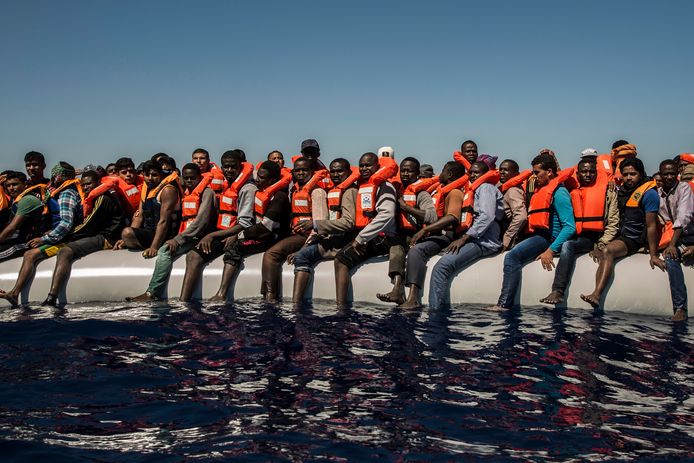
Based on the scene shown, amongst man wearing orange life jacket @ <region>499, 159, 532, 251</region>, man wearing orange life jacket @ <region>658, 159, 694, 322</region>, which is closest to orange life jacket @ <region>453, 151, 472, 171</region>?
man wearing orange life jacket @ <region>499, 159, 532, 251</region>

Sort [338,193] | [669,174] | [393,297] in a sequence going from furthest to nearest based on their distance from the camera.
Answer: [338,193], [393,297], [669,174]

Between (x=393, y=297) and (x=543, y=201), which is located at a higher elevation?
(x=543, y=201)

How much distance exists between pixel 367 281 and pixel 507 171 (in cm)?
278

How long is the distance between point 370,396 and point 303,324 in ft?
9.58

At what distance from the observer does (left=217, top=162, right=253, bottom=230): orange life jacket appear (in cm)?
1043

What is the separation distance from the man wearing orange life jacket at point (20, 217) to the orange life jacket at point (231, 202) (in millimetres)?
3188

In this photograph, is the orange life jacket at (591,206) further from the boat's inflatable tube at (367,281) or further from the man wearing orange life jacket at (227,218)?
the man wearing orange life jacket at (227,218)

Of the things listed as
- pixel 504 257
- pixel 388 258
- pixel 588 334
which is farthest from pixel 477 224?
pixel 588 334

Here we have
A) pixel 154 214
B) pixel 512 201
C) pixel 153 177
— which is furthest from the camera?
pixel 154 214

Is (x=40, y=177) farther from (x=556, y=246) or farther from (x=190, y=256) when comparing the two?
(x=556, y=246)

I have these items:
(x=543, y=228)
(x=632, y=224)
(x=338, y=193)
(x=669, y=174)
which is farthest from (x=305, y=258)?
(x=669, y=174)

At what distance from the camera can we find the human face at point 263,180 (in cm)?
1030

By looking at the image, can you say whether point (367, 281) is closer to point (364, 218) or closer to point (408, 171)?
point (364, 218)

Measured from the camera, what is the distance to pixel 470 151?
12297 millimetres
